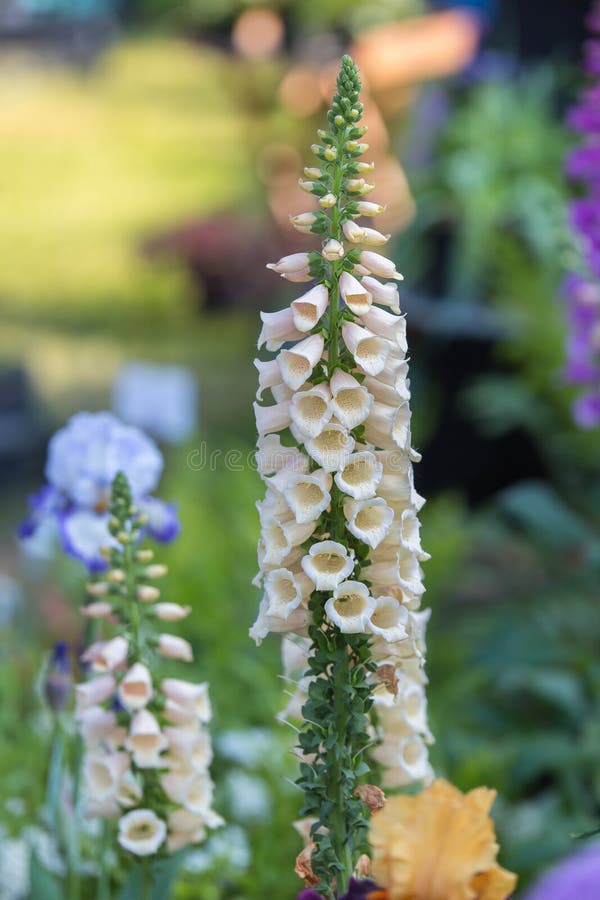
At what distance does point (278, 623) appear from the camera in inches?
40.2

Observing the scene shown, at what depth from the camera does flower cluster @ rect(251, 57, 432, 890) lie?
99 centimetres

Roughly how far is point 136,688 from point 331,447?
377 mm

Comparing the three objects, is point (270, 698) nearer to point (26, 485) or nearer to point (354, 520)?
point (354, 520)

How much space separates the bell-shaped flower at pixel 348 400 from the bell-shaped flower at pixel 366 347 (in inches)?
0.6

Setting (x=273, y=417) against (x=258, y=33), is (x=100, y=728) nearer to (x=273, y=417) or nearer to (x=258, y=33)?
(x=273, y=417)

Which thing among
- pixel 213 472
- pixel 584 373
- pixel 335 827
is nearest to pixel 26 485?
pixel 213 472

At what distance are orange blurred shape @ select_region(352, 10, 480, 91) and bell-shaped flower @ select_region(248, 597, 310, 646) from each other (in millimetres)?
5345

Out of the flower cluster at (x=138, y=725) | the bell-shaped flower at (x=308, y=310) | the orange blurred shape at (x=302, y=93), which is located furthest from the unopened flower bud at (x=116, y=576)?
the orange blurred shape at (x=302, y=93)

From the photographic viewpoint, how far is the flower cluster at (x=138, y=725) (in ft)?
3.98

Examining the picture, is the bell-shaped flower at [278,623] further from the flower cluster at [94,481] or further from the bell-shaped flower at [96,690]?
the flower cluster at [94,481]

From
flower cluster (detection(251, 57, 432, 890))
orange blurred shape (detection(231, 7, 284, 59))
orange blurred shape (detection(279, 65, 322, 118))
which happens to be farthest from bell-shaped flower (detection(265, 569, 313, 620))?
orange blurred shape (detection(231, 7, 284, 59))

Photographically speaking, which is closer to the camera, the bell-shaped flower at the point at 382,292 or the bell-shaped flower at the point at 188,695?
the bell-shaped flower at the point at 382,292

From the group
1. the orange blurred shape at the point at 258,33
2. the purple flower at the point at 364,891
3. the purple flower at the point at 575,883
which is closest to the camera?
the purple flower at the point at 364,891

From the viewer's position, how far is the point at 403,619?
3.34 ft
